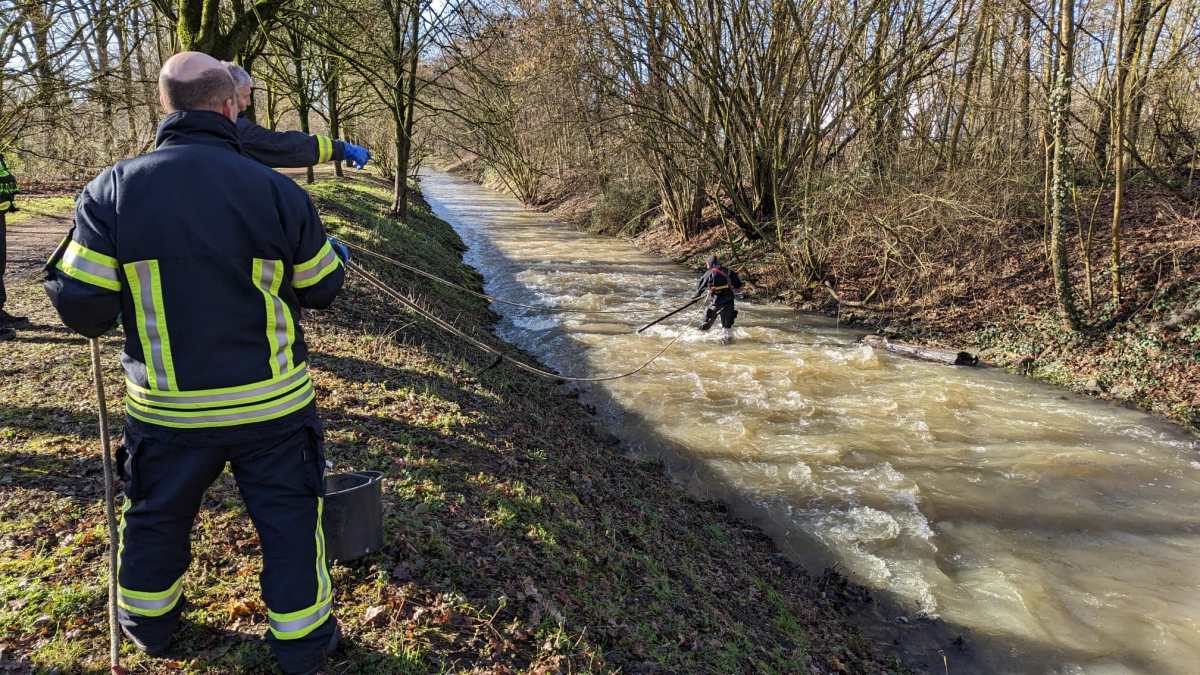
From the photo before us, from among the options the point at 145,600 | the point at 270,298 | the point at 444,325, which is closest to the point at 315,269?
the point at 270,298

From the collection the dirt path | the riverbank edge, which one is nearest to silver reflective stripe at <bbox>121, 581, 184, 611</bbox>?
the dirt path

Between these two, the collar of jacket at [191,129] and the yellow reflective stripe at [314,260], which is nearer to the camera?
the collar of jacket at [191,129]

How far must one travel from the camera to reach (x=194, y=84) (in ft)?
7.56

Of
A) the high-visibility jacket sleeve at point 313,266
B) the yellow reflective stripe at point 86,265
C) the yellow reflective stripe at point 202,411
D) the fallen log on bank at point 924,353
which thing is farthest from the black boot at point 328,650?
the fallen log on bank at point 924,353

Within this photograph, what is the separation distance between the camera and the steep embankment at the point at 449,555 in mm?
2980

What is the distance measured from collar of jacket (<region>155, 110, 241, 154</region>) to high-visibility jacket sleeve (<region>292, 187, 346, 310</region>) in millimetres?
332

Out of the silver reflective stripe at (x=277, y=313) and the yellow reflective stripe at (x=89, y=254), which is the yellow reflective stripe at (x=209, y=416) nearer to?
the silver reflective stripe at (x=277, y=313)

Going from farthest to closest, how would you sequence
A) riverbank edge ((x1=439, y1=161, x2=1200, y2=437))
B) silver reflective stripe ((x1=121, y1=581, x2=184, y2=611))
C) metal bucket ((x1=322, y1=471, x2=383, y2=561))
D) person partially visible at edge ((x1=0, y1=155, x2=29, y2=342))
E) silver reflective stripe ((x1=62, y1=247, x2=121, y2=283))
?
1. riverbank edge ((x1=439, y1=161, x2=1200, y2=437))
2. person partially visible at edge ((x1=0, y1=155, x2=29, y2=342))
3. metal bucket ((x1=322, y1=471, x2=383, y2=561))
4. silver reflective stripe ((x1=121, y1=581, x2=184, y2=611))
5. silver reflective stripe ((x1=62, y1=247, x2=121, y2=283))

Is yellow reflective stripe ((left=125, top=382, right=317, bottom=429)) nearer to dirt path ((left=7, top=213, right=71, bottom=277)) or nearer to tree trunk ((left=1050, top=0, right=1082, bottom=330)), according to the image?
dirt path ((left=7, top=213, right=71, bottom=277))

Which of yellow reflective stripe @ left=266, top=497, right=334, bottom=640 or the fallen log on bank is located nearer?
yellow reflective stripe @ left=266, top=497, right=334, bottom=640

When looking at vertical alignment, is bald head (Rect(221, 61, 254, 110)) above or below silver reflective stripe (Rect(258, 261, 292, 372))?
above

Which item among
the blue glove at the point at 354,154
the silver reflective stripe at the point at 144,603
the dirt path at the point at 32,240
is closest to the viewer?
the silver reflective stripe at the point at 144,603

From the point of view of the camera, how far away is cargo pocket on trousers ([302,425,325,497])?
247cm

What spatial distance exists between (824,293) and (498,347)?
26.4ft
